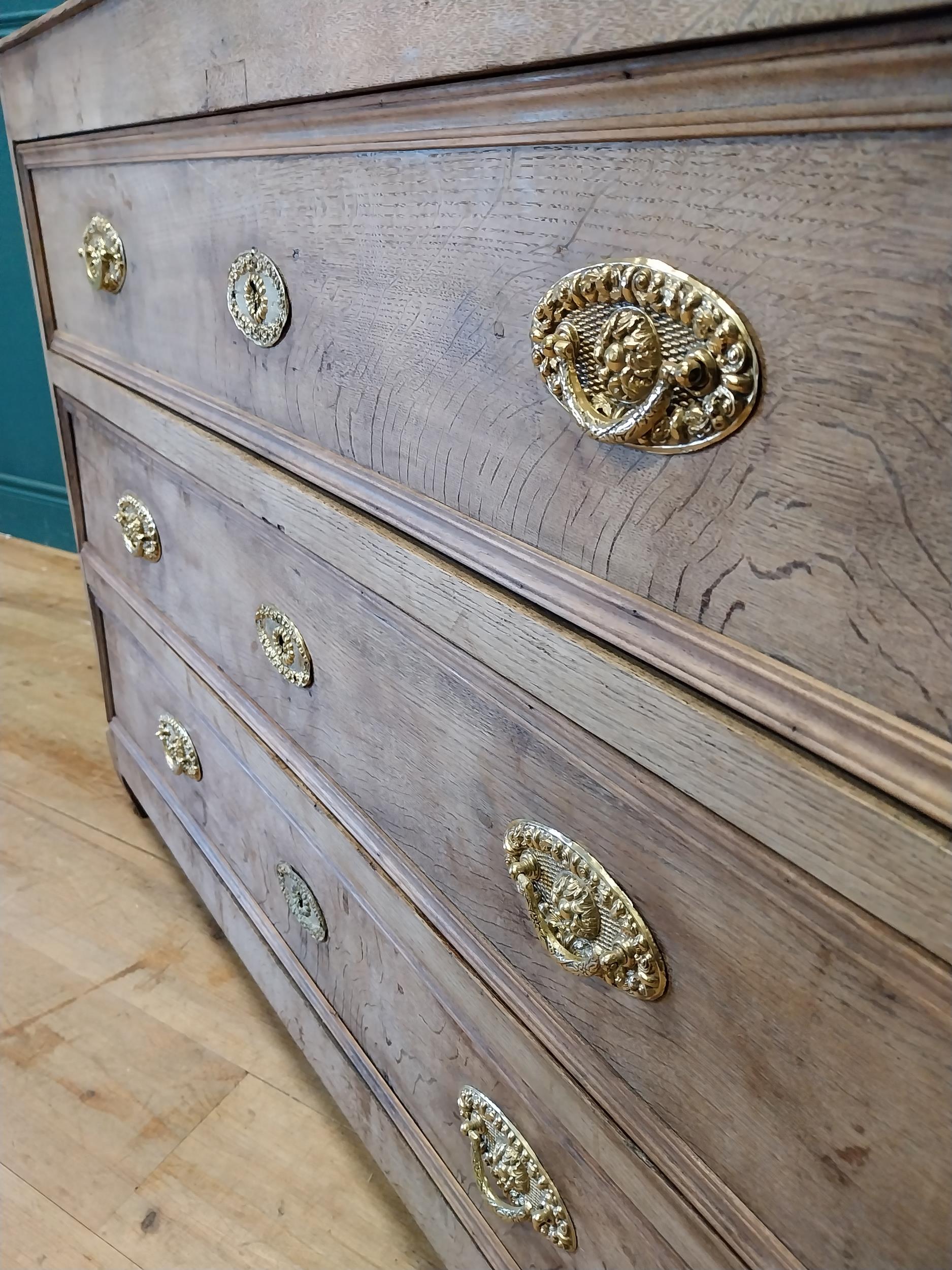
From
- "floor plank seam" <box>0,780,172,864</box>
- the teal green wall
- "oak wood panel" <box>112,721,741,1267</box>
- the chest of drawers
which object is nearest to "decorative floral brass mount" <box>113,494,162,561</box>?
the chest of drawers

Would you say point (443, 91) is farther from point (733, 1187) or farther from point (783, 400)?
point (733, 1187)

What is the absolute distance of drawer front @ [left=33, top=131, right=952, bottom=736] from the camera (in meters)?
0.27

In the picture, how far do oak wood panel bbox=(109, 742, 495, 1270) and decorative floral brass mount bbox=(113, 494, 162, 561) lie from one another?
1.13 ft

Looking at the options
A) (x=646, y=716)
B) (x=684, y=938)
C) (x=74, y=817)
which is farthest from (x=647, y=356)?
(x=74, y=817)

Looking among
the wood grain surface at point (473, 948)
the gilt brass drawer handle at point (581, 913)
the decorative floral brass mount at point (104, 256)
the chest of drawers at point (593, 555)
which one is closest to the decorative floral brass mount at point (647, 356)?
the chest of drawers at point (593, 555)

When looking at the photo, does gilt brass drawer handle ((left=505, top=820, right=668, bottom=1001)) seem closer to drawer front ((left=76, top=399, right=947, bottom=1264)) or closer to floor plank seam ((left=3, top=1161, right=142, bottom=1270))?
drawer front ((left=76, top=399, right=947, bottom=1264))

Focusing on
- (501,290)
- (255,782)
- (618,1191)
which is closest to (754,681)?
(501,290)

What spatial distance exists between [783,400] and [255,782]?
64cm

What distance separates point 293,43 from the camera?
48cm

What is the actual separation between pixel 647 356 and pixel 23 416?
2.15 m

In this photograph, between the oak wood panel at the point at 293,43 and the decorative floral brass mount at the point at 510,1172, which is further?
the decorative floral brass mount at the point at 510,1172

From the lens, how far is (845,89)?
0.26m

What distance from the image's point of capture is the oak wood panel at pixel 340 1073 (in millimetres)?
688

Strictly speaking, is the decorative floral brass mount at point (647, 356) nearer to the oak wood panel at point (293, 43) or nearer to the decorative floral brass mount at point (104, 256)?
the oak wood panel at point (293, 43)
